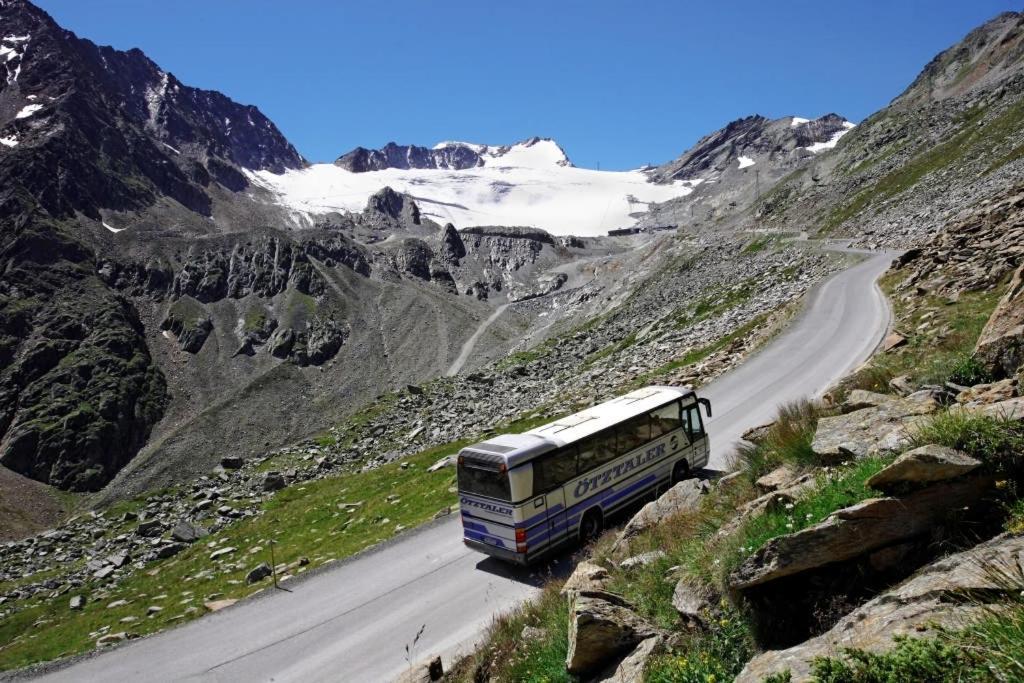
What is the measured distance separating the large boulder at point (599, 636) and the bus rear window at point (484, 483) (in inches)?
320

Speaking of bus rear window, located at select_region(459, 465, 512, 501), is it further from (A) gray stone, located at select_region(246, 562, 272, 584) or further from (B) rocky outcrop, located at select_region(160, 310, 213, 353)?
(B) rocky outcrop, located at select_region(160, 310, 213, 353)

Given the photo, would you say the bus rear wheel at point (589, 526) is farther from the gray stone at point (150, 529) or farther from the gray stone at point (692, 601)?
the gray stone at point (150, 529)

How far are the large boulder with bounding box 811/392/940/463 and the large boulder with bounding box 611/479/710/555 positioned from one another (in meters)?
3.77

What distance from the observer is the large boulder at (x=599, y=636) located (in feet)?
28.1

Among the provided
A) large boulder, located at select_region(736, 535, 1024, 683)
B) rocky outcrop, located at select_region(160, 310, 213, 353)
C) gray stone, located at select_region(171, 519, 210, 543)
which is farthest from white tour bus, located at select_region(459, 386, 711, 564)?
rocky outcrop, located at select_region(160, 310, 213, 353)

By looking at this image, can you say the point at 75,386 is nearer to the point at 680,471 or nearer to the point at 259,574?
the point at 259,574

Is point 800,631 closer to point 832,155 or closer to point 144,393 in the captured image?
point 144,393

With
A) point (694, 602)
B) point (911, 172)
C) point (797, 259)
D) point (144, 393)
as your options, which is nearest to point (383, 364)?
point (144, 393)

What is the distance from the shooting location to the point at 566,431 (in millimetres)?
18578

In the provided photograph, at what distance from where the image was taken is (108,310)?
128m

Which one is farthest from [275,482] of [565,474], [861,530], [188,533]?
[861,530]

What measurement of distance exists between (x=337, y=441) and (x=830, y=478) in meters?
70.7

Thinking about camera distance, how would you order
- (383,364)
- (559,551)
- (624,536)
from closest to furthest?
(624,536) < (559,551) < (383,364)

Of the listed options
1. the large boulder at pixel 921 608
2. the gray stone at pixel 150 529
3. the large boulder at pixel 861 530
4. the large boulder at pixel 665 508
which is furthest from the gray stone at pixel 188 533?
the large boulder at pixel 921 608
